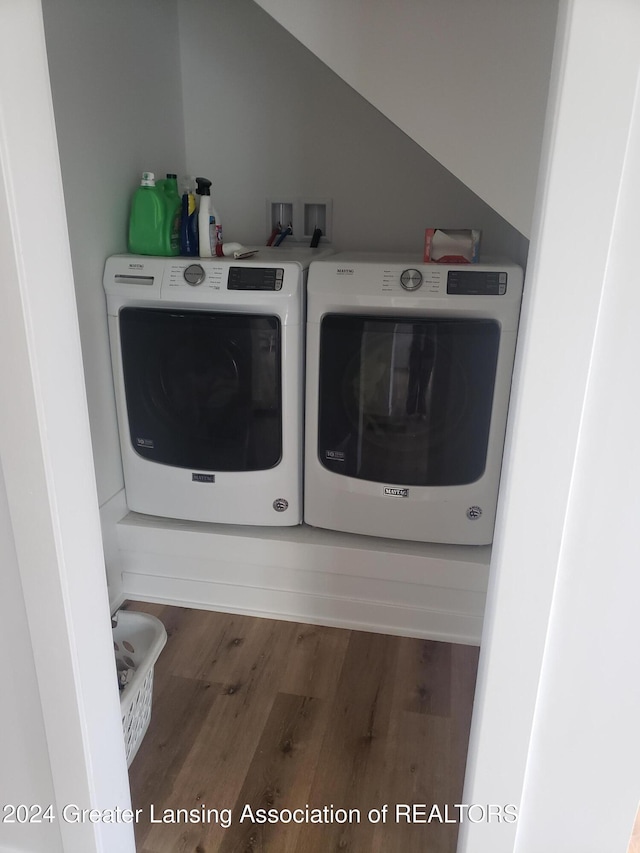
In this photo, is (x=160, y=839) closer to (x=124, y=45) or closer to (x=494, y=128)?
(x=494, y=128)

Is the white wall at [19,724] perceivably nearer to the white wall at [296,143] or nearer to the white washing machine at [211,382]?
the white washing machine at [211,382]

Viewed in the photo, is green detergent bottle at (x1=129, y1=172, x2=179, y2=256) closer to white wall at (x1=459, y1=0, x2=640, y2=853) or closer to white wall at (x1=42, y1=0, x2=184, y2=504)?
white wall at (x1=42, y1=0, x2=184, y2=504)

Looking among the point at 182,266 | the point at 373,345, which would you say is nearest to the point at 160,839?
the point at 373,345

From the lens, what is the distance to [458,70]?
4.60ft

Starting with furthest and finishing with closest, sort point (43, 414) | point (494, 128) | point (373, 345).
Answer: point (373, 345)
point (494, 128)
point (43, 414)

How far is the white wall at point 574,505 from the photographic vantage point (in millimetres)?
687

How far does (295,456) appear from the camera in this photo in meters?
1.84

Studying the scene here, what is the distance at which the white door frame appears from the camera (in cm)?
79

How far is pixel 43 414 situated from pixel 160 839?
95cm

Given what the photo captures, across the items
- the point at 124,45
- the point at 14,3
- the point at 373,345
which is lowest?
the point at 373,345

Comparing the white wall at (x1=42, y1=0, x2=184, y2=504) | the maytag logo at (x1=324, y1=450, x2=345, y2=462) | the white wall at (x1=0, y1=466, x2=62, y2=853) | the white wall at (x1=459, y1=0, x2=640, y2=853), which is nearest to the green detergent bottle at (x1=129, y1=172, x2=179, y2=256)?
the white wall at (x1=42, y1=0, x2=184, y2=504)

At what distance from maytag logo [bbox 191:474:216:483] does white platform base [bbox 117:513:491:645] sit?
152 millimetres

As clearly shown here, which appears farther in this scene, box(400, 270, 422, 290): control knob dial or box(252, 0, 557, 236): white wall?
box(400, 270, 422, 290): control knob dial

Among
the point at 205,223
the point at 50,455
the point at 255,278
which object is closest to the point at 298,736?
the point at 50,455
